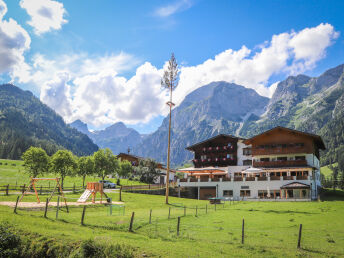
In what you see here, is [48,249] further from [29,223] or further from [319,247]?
[319,247]

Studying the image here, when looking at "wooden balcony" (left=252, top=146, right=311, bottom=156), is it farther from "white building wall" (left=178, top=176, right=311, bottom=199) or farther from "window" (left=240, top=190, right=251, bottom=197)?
"window" (left=240, top=190, right=251, bottom=197)

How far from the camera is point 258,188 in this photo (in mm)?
55312

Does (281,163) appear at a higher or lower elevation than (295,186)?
higher

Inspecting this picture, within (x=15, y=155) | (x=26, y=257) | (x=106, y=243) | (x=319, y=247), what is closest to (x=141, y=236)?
(x=106, y=243)

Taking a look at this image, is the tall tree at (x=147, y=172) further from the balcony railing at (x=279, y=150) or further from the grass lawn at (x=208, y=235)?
the grass lawn at (x=208, y=235)

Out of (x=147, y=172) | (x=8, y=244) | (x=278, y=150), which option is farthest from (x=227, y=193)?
(x=8, y=244)

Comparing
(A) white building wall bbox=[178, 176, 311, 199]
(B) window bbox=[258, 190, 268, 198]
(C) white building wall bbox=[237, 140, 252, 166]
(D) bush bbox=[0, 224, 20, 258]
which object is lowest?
(D) bush bbox=[0, 224, 20, 258]

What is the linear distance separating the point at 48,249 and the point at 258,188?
151ft

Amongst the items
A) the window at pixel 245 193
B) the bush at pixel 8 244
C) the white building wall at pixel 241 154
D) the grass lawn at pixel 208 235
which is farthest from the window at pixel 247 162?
the bush at pixel 8 244

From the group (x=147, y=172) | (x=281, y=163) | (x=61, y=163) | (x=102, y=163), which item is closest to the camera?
(x=61, y=163)

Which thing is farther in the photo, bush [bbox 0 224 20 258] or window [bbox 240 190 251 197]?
window [bbox 240 190 251 197]

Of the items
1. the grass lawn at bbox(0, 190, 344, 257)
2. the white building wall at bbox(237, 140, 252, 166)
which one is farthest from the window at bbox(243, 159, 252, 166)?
the grass lawn at bbox(0, 190, 344, 257)

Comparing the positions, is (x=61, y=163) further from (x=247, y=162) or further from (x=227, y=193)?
(x=247, y=162)

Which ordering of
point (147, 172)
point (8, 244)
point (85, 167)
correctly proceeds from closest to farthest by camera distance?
A: 1. point (8, 244)
2. point (85, 167)
3. point (147, 172)
